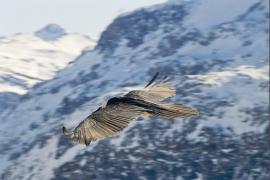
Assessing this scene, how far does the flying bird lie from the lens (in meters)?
20.3

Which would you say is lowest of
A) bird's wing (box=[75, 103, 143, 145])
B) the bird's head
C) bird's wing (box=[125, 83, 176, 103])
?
the bird's head

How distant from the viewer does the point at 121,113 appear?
851 inches

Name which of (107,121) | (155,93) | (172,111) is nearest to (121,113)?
(107,121)

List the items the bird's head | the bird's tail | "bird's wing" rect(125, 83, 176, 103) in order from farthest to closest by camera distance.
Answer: "bird's wing" rect(125, 83, 176, 103), the bird's tail, the bird's head

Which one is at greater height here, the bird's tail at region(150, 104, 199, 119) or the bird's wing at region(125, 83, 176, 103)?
the bird's wing at region(125, 83, 176, 103)

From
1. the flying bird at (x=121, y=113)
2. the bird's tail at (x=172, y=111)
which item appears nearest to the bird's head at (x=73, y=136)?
the flying bird at (x=121, y=113)

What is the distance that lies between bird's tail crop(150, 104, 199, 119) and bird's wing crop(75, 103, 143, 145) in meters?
0.51

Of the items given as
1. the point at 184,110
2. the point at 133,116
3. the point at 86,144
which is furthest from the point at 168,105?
the point at 86,144

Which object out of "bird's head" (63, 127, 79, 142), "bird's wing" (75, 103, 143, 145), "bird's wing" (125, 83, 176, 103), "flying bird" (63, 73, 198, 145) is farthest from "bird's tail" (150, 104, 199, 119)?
"bird's head" (63, 127, 79, 142)

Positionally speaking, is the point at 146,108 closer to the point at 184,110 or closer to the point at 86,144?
the point at 184,110

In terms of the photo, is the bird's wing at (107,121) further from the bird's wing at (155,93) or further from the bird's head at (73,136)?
the bird's wing at (155,93)

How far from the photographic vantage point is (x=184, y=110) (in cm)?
2317

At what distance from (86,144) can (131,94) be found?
656 centimetres

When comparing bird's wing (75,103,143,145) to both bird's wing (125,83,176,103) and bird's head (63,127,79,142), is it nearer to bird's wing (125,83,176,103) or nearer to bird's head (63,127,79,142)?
bird's head (63,127,79,142)
